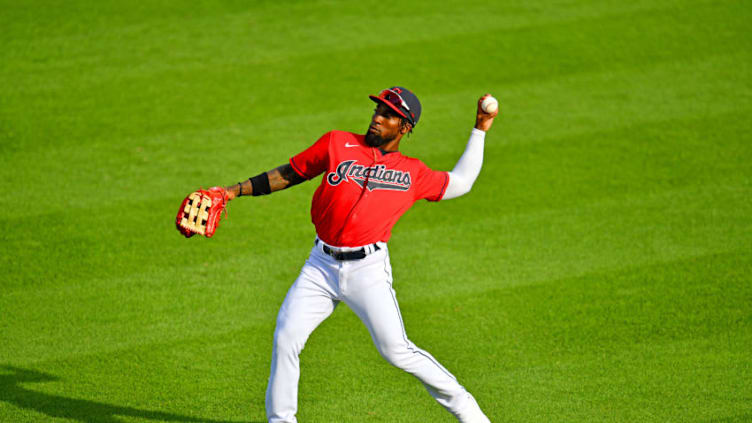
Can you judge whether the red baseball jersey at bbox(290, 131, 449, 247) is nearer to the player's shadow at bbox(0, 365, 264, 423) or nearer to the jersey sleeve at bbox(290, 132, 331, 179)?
the jersey sleeve at bbox(290, 132, 331, 179)

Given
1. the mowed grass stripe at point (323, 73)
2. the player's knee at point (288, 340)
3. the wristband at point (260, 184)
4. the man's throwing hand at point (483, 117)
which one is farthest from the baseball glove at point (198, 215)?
the mowed grass stripe at point (323, 73)

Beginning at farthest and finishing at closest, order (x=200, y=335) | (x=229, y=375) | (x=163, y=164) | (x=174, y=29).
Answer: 1. (x=174, y=29)
2. (x=163, y=164)
3. (x=200, y=335)
4. (x=229, y=375)

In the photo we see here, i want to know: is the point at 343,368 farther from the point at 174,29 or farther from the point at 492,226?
the point at 174,29

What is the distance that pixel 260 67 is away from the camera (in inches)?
390

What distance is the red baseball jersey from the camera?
479 cm

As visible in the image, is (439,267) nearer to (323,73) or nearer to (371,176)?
(371,176)

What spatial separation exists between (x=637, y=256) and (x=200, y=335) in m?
3.66

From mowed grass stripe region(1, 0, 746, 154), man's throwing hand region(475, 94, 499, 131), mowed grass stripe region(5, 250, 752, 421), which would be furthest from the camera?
mowed grass stripe region(1, 0, 746, 154)

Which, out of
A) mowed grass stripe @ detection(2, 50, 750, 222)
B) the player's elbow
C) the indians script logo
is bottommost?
the player's elbow

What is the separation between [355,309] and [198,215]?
1046 millimetres

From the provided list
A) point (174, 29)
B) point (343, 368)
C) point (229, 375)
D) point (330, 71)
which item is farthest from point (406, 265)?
point (174, 29)

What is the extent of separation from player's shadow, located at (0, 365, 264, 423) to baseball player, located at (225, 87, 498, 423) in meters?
0.94

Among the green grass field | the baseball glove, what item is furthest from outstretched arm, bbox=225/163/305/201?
the green grass field

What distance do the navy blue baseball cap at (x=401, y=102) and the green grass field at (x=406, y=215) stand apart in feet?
6.18
